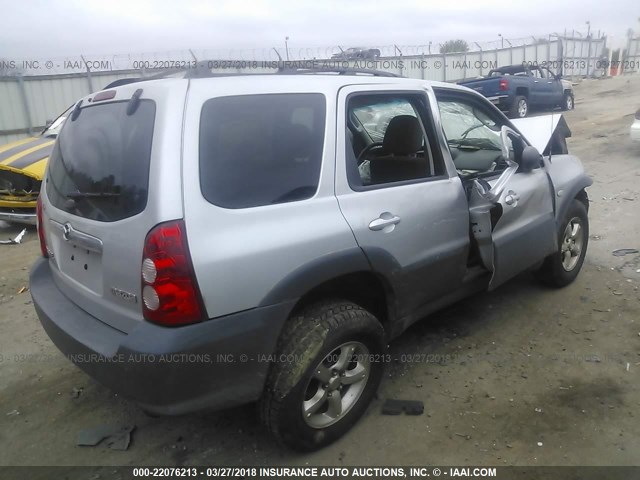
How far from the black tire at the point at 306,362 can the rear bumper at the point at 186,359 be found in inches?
3.7

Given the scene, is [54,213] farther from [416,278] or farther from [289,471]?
[416,278]

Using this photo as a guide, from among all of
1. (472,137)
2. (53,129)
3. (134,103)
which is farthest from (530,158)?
(53,129)

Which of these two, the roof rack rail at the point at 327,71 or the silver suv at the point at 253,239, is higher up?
the roof rack rail at the point at 327,71

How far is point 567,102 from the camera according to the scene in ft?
60.1

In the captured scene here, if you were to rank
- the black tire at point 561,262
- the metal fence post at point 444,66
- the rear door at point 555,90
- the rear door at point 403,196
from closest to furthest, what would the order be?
the rear door at point 403,196, the black tire at point 561,262, the rear door at point 555,90, the metal fence post at point 444,66

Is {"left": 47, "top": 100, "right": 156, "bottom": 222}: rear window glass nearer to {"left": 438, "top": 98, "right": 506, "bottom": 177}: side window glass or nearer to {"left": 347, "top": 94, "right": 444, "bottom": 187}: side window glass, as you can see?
{"left": 347, "top": 94, "right": 444, "bottom": 187}: side window glass

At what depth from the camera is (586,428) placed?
2.65 meters

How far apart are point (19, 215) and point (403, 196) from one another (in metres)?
5.47

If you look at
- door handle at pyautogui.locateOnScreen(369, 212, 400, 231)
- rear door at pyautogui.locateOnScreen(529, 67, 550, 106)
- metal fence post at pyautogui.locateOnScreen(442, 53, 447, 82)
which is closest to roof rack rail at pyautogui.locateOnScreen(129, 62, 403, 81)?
door handle at pyautogui.locateOnScreen(369, 212, 400, 231)

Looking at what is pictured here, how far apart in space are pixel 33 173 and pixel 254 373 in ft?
16.9

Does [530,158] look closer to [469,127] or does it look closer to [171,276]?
[469,127]

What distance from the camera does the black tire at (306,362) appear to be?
229 centimetres

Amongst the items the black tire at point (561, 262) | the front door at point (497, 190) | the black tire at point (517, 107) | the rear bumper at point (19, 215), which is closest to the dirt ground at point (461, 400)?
the black tire at point (561, 262)

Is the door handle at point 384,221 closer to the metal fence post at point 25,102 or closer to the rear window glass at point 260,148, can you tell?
the rear window glass at point 260,148
